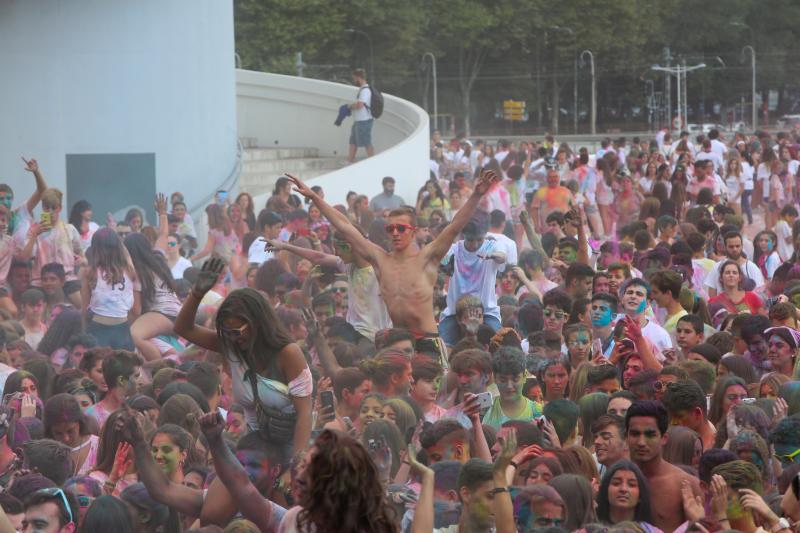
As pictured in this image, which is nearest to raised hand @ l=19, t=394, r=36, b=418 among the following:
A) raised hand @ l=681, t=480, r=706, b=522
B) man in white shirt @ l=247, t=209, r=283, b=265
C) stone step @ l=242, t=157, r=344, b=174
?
raised hand @ l=681, t=480, r=706, b=522

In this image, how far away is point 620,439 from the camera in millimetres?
7113

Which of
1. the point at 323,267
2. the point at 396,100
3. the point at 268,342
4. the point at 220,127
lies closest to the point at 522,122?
the point at 396,100

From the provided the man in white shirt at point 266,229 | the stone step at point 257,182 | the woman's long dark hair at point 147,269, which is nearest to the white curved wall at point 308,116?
the stone step at point 257,182

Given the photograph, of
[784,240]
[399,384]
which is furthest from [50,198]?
[784,240]

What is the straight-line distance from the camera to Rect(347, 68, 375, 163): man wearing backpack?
2527 cm

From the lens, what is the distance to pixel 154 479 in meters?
6.30

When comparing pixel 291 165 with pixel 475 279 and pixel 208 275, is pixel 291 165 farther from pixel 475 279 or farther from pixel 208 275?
pixel 208 275

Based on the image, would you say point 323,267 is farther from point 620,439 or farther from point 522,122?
point 522,122

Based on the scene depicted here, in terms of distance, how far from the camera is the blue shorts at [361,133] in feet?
85.4

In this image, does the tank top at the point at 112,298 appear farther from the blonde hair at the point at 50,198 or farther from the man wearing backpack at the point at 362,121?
the man wearing backpack at the point at 362,121

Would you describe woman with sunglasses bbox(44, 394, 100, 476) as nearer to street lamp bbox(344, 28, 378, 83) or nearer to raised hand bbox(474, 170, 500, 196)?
raised hand bbox(474, 170, 500, 196)

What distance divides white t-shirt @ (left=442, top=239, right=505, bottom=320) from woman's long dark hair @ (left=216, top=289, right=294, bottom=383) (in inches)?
181

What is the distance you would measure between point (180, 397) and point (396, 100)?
2136 cm

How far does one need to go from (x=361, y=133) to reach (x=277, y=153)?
5.58 feet
